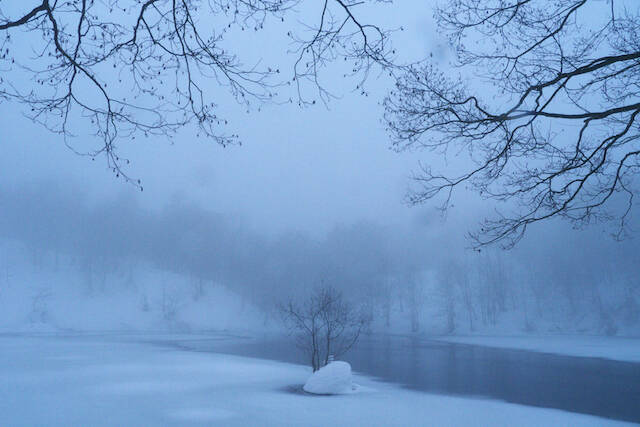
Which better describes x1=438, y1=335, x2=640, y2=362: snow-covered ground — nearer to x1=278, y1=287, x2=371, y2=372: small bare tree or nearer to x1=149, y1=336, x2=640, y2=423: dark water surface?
x1=149, y1=336, x2=640, y2=423: dark water surface

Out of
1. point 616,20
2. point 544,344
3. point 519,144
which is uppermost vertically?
point 616,20

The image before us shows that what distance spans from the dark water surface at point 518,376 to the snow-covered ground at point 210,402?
95.9 inches

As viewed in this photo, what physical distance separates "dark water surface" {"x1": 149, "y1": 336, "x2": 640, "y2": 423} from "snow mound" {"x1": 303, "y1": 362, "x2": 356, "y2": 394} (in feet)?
14.0

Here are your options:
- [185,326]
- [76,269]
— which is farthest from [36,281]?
[185,326]

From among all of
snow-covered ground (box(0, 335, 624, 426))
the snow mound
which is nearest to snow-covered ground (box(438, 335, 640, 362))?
snow-covered ground (box(0, 335, 624, 426))

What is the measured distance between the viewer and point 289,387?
19.6 metres

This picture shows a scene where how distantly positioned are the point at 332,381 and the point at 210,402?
5.10 m

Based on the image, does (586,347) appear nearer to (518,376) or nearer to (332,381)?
(518,376)

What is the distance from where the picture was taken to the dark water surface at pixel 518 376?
1883cm

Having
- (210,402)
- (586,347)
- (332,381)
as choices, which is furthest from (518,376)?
(586,347)

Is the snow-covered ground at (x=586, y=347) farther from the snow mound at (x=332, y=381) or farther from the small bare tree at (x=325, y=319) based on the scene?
the snow mound at (x=332, y=381)

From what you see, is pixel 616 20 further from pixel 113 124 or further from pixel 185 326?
pixel 185 326

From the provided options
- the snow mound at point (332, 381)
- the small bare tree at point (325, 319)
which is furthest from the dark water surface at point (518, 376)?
the snow mound at point (332, 381)

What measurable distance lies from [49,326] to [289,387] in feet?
173
